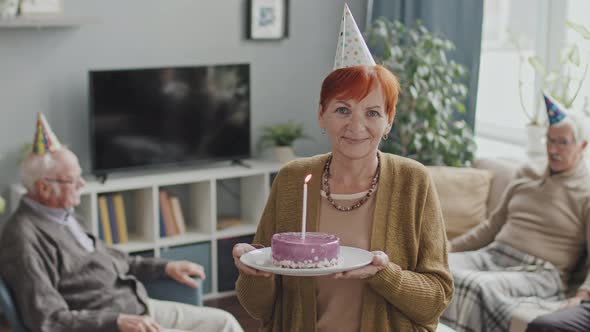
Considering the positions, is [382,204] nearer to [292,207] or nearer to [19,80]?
[292,207]

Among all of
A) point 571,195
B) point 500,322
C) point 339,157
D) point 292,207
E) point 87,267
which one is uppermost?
point 339,157

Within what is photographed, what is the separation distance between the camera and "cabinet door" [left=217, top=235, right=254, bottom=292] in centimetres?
462

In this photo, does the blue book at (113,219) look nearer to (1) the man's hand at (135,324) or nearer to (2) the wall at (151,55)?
(2) the wall at (151,55)

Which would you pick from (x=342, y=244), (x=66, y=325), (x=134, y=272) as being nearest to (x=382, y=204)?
(x=342, y=244)

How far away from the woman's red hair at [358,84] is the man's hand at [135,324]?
1.50 m

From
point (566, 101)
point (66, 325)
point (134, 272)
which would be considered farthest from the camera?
point (566, 101)

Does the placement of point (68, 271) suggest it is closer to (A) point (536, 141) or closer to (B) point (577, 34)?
(A) point (536, 141)

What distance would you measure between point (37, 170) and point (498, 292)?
182cm

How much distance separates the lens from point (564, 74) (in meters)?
4.30

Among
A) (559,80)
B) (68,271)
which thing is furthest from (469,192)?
(68,271)

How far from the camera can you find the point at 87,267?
2967mm

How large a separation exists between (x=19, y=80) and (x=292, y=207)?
291 cm

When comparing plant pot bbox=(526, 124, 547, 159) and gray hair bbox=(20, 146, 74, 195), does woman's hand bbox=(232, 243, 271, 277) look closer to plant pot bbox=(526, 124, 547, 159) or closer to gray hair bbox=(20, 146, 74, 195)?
gray hair bbox=(20, 146, 74, 195)

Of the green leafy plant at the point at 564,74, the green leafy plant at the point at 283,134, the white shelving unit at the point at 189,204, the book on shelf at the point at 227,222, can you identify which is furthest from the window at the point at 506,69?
the book on shelf at the point at 227,222
